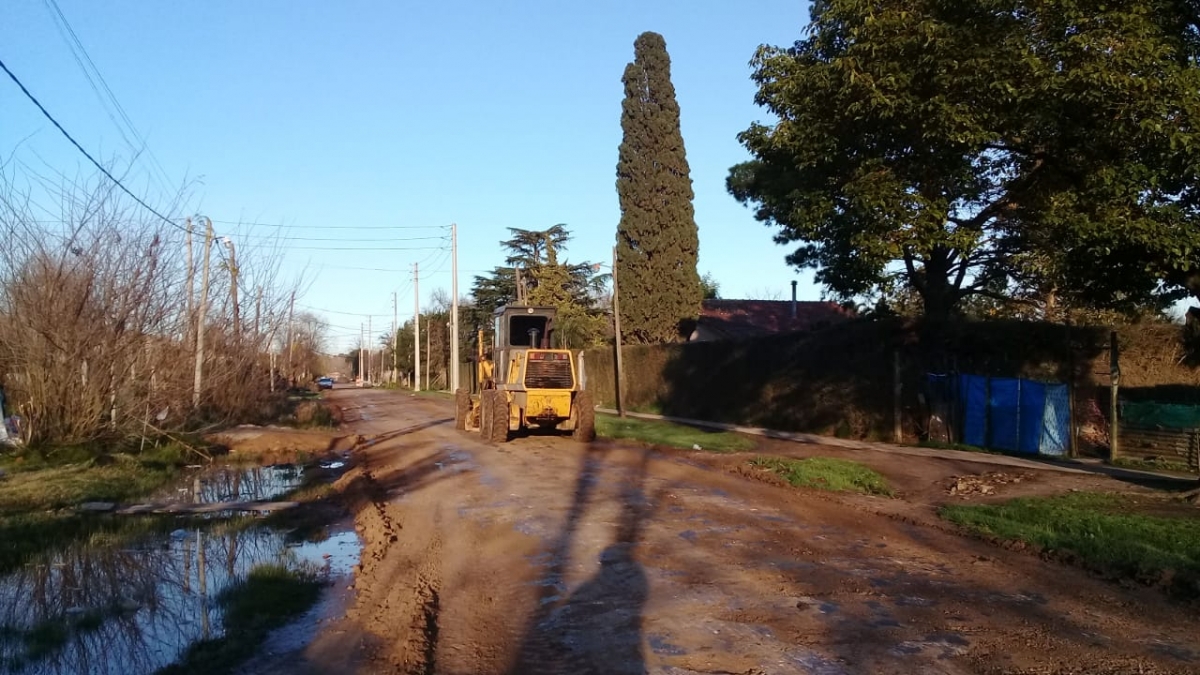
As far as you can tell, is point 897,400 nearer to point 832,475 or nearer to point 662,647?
point 832,475

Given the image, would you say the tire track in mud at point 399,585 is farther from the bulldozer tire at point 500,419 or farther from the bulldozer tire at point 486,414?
the bulldozer tire at point 486,414

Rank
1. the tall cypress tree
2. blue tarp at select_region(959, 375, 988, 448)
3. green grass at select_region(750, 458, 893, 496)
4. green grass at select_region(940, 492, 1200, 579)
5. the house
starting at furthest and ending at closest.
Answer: the house → the tall cypress tree → blue tarp at select_region(959, 375, 988, 448) → green grass at select_region(750, 458, 893, 496) → green grass at select_region(940, 492, 1200, 579)

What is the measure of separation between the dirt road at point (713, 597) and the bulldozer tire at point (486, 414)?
9.20 meters

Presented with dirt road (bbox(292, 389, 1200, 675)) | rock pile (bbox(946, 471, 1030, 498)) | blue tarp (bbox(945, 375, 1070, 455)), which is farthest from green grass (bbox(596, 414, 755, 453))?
dirt road (bbox(292, 389, 1200, 675))

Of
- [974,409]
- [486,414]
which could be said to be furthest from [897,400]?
[486,414]

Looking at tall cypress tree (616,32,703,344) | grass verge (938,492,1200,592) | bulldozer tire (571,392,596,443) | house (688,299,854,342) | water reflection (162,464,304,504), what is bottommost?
water reflection (162,464,304,504)

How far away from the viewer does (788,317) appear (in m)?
51.4

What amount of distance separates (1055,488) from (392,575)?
10.5 m

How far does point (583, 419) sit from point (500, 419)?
6.62ft

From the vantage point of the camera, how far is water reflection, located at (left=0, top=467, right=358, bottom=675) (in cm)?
708

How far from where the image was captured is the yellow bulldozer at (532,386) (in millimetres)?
Answer: 23078

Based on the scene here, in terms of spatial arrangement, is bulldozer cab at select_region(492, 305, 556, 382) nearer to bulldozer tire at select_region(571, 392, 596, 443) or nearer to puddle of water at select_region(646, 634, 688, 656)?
bulldozer tire at select_region(571, 392, 596, 443)

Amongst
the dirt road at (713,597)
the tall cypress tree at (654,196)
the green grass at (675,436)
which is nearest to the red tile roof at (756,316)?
the tall cypress tree at (654,196)

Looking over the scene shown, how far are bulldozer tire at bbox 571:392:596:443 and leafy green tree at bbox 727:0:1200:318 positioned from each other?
326 inches
